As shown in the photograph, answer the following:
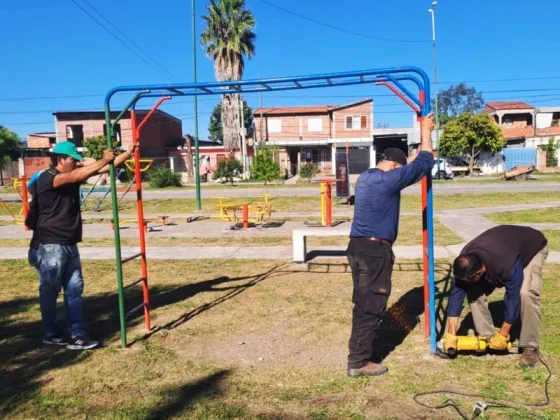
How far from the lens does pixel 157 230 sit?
42.4ft

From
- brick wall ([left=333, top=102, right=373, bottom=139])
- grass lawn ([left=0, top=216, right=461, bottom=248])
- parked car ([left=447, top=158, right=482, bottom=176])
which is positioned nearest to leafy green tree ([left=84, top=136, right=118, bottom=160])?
brick wall ([left=333, top=102, right=373, bottom=139])

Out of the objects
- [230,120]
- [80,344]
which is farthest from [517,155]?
[80,344]

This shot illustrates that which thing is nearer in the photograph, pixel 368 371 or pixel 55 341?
pixel 368 371

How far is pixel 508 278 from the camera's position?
12.8ft

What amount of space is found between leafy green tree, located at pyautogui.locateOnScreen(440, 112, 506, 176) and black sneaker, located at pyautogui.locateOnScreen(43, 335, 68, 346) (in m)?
33.4

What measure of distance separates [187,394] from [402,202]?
15835mm

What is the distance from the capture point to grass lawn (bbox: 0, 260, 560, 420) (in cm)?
354

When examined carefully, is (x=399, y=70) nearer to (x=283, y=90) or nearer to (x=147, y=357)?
(x=283, y=90)

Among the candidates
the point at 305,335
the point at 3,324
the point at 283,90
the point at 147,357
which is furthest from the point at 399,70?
the point at 3,324

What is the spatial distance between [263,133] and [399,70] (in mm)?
39102

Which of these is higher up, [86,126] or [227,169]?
[86,126]

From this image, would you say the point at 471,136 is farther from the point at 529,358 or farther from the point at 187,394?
the point at 187,394

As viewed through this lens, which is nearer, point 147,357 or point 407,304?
point 147,357

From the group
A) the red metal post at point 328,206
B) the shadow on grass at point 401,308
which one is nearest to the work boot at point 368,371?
the shadow on grass at point 401,308
